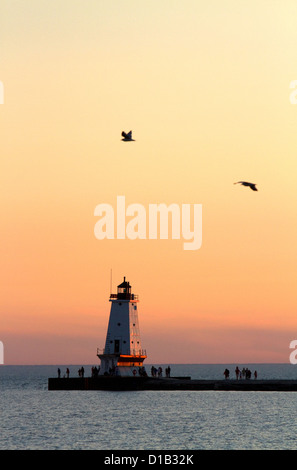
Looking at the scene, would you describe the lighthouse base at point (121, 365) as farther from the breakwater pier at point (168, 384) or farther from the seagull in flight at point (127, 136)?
the seagull in flight at point (127, 136)

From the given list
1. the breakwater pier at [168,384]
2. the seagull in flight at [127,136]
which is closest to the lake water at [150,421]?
the breakwater pier at [168,384]

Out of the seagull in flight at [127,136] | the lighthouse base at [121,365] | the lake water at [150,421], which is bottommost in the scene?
the lake water at [150,421]

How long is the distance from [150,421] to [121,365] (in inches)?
1399

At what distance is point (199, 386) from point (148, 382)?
653 centimetres

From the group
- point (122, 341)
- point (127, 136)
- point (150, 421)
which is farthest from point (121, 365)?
point (127, 136)

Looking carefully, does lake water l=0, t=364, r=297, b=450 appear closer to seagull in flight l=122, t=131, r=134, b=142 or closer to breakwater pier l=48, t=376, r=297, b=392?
breakwater pier l=48, t=376, r=297, b=392

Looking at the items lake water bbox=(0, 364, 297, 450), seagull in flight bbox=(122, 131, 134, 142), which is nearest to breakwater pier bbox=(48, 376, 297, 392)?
lake water bbox=(0, 364, 297, 450)

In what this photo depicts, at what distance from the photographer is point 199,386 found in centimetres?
11694

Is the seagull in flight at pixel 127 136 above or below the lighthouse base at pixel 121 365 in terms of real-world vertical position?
above

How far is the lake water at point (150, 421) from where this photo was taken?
71.3m
